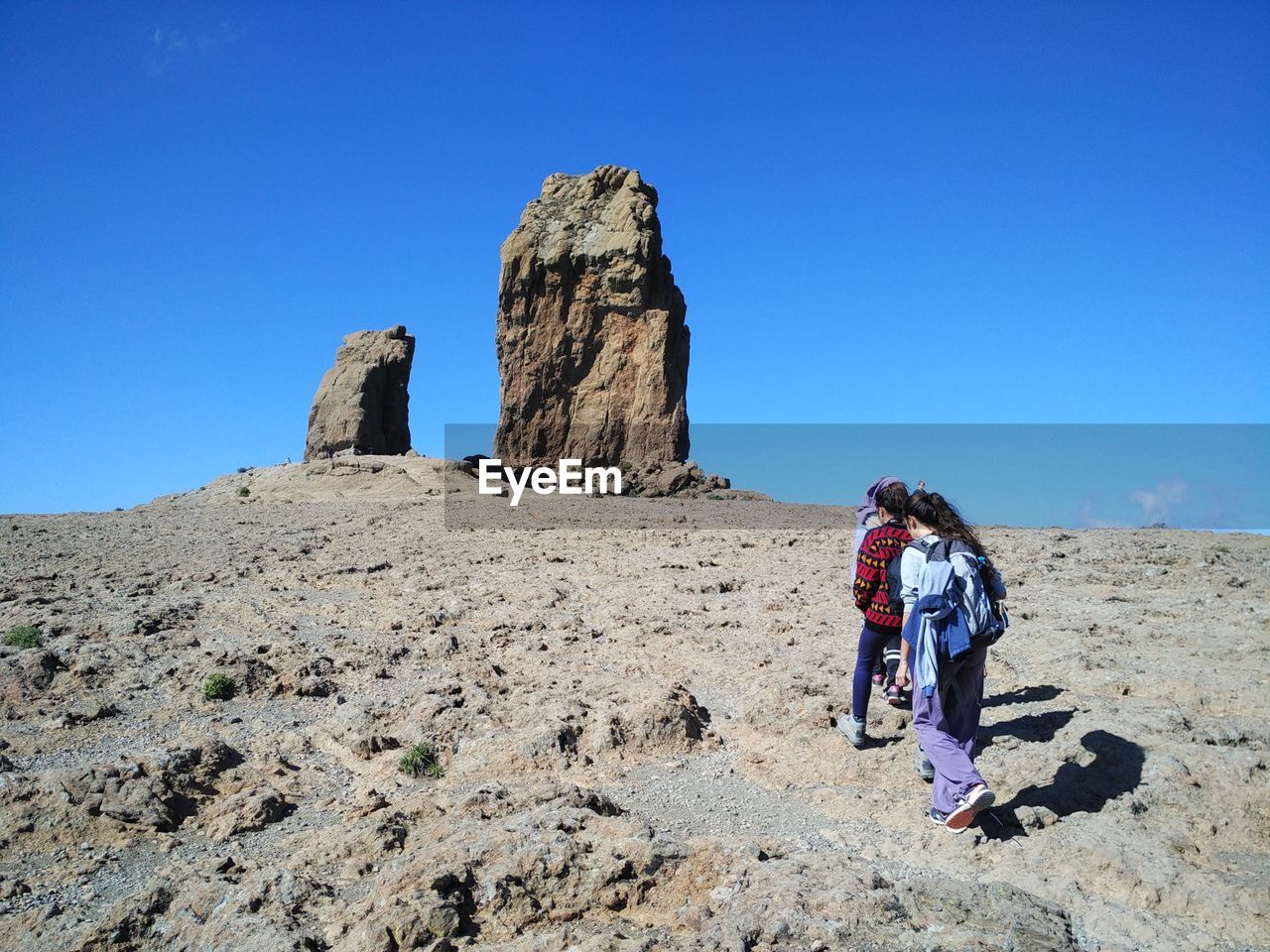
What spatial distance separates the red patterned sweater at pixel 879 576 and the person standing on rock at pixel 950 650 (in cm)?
70

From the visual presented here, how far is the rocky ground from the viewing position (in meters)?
3.89

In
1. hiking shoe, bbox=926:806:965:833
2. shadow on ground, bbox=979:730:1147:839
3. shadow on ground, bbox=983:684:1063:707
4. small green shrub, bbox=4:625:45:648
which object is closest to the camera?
hiking shoe, bbox=926:806:965:833

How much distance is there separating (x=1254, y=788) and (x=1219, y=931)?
1.50 m

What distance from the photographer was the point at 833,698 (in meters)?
7.02

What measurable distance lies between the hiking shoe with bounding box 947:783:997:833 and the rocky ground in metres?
0.16

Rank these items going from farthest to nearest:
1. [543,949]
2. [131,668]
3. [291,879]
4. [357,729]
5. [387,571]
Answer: [387,571]
[131,668]
[357,729]
[291,879]
[543,949]

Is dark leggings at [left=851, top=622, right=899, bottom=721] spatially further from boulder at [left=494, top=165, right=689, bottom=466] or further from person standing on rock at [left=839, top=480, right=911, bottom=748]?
boulder at [left=494, top=165, right=689, bottom=466]

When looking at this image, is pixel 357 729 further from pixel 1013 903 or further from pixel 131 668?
pixel 1013 903

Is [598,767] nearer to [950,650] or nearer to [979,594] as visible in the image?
[950,650]

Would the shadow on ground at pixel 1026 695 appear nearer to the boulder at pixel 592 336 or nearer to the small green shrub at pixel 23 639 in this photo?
the small green shrub at pixel 23 639

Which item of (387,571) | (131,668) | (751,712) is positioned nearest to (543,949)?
(751,712)


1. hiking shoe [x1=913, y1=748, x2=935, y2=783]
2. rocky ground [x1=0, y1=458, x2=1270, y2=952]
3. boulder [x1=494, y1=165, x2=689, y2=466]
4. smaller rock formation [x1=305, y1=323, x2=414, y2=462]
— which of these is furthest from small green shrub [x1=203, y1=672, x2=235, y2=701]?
smaller rock formation [x1=305, y1=323, x2=414, y2=462]

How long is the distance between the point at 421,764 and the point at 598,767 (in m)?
1.26

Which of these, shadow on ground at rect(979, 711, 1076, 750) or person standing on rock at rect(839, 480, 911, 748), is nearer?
person standing on rock at rect(839, 480, 911, 748)
